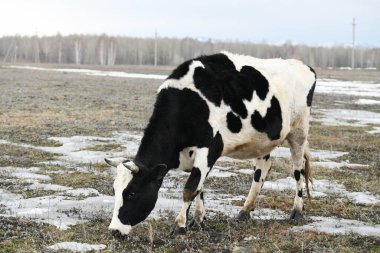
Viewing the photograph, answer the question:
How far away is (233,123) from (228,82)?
0.63 metres

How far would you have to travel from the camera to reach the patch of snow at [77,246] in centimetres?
664

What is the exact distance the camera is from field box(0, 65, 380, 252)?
7105 mm

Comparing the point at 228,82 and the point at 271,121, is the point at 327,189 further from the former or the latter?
the point at 228,82

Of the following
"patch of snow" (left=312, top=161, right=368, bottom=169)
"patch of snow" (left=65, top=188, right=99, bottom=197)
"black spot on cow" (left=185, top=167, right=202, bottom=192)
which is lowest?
"patch of snow" (left=312, top=161, right=368, bottom=169)

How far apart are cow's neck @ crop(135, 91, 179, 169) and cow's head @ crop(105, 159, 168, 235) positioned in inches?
7.6

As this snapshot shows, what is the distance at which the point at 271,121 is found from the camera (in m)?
8.53

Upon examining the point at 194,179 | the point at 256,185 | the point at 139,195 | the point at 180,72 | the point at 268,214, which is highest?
the point at 180,72

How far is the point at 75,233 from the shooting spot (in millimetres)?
7367

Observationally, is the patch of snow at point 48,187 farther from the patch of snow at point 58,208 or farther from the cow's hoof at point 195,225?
the cow's hoof at point 195,225

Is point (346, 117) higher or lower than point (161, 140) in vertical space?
lower

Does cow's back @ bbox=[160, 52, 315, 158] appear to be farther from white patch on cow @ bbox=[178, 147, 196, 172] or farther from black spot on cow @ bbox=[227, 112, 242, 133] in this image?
white patch on cow @ bbox=[178, 147, 196, 172]

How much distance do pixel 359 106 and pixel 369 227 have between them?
24700 mm

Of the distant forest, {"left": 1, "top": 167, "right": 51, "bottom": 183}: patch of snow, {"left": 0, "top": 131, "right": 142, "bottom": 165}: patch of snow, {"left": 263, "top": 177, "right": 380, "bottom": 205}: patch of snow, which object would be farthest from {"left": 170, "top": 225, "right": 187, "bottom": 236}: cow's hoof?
the distant forest

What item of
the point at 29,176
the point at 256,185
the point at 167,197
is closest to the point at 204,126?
the point at 256,185
